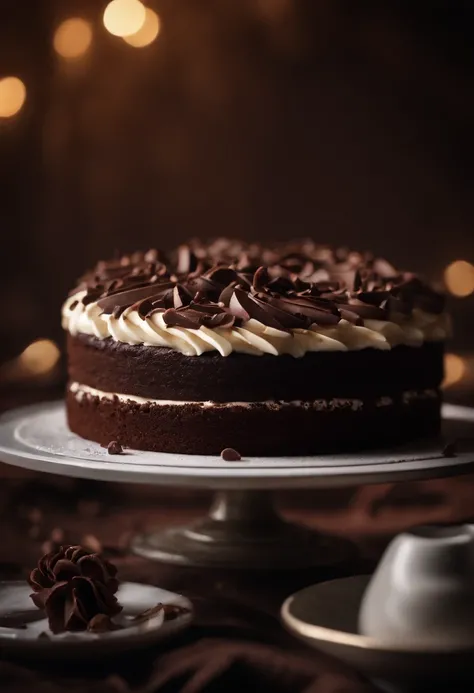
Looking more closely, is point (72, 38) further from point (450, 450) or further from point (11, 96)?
point (450, 450)

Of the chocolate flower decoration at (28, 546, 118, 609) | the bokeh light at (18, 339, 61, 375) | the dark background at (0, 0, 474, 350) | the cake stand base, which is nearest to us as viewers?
the chocolate flower decoration at (28, 546, 118, 609)

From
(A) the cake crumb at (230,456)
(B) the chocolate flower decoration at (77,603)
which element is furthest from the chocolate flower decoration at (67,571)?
(A) the cake crumb at (230,456)

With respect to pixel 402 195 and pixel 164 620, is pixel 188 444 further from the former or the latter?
pixel 402 195

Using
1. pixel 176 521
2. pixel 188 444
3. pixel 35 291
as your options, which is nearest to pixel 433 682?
pixel 188 444

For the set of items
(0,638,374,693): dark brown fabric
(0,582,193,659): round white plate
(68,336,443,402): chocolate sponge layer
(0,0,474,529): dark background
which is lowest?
(0,638,374,693): dark brown fabric

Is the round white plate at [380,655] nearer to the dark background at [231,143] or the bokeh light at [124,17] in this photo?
the dark background at [231,143]

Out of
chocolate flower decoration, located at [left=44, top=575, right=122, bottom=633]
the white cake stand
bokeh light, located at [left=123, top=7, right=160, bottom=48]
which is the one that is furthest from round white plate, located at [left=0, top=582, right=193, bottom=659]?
bokeh light, located at [left=123, top=7, right=160, bottom=48]

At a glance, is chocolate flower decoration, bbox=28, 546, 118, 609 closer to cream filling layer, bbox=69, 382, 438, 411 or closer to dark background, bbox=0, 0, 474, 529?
cream filling layer, bbox=69, 382, 438, 411

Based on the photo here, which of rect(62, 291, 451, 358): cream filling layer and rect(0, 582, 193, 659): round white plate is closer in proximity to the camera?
rect(0, 582, 193, 659): round white plate

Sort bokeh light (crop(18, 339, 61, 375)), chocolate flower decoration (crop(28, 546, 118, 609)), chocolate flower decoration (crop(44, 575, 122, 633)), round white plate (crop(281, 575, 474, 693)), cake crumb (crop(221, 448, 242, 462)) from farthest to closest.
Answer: bokeh light (crop(18, 339, 61, 375)) < cake crumb (crop(221, 448, 242, 462)) < chocolate flower decoration (crop(28, 546, 118, 609)) < chocolate flower decoration (crop(44, 575, 122, 633)) < round white plate (crop(281, 575, 474, 693))
